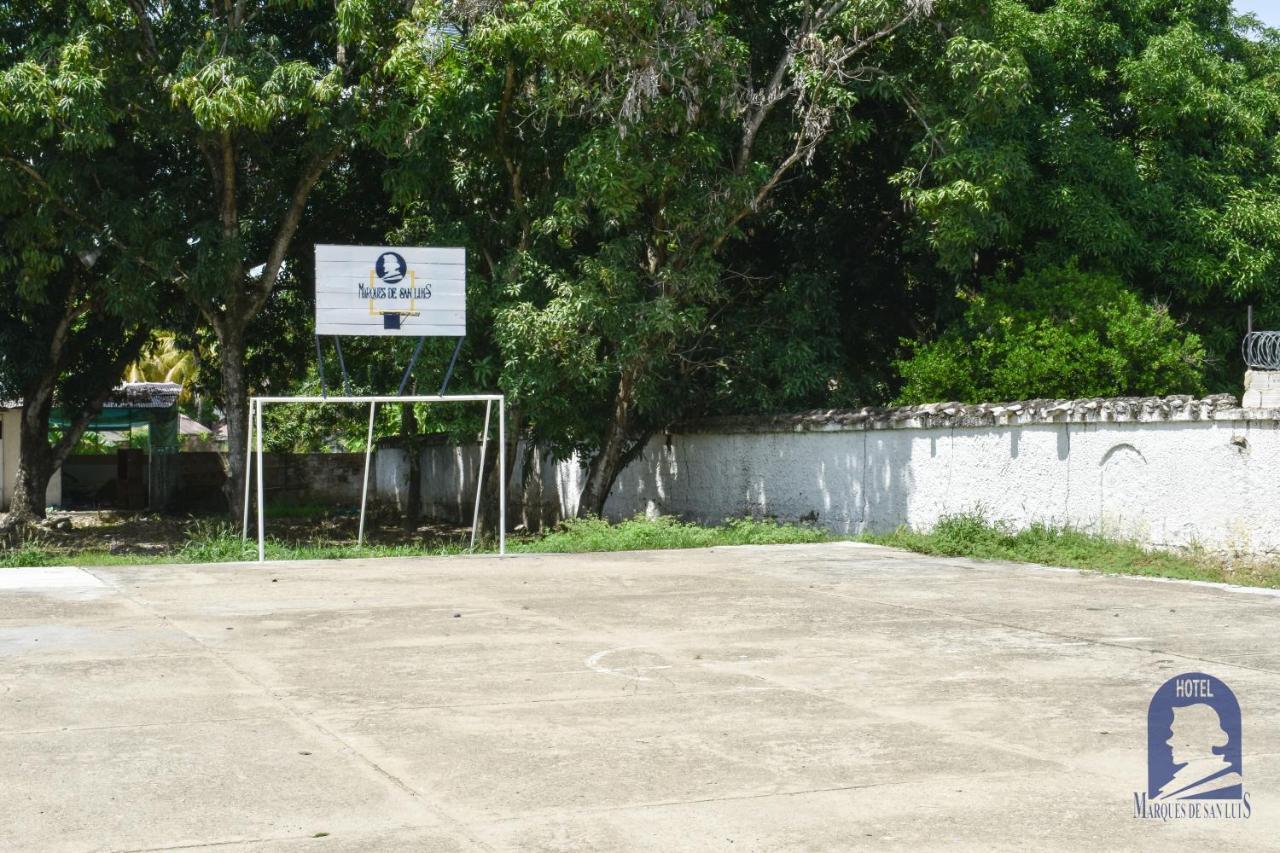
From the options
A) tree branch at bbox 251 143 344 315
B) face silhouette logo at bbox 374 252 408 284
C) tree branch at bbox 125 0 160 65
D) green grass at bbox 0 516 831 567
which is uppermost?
tree branch at bbox 125 0 160 65

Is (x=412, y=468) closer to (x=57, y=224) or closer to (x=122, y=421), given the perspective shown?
(x=122, y=421)

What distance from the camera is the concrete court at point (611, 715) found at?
16.2ft

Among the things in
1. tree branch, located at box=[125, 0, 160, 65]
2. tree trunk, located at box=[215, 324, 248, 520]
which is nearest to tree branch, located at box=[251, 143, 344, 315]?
tree trunk, located at box=[215, 324, 248, 520]

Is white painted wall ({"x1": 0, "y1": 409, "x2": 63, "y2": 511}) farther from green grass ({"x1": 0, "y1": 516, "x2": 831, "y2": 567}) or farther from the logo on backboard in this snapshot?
the logo on backboard

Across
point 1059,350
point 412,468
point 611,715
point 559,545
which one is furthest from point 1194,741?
point 412,468

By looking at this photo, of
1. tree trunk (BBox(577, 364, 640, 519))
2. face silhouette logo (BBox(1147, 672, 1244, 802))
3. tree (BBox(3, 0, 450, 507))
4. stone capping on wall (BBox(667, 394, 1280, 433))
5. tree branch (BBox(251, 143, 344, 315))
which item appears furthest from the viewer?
tree branch (BBox(251, 143, 344, 315))

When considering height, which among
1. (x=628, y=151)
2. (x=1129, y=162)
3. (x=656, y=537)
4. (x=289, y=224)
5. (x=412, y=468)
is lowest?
(x=656, y=537)

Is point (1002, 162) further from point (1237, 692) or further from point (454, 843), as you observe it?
point (454, 843)

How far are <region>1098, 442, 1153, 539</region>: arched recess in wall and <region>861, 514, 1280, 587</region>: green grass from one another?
0.17 metres

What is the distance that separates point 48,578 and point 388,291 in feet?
16.0

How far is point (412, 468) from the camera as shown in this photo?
31.4m

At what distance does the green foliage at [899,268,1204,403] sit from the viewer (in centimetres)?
1688

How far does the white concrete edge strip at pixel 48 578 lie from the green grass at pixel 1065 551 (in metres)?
8.69

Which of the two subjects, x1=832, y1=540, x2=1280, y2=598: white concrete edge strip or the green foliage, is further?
the green foliage
